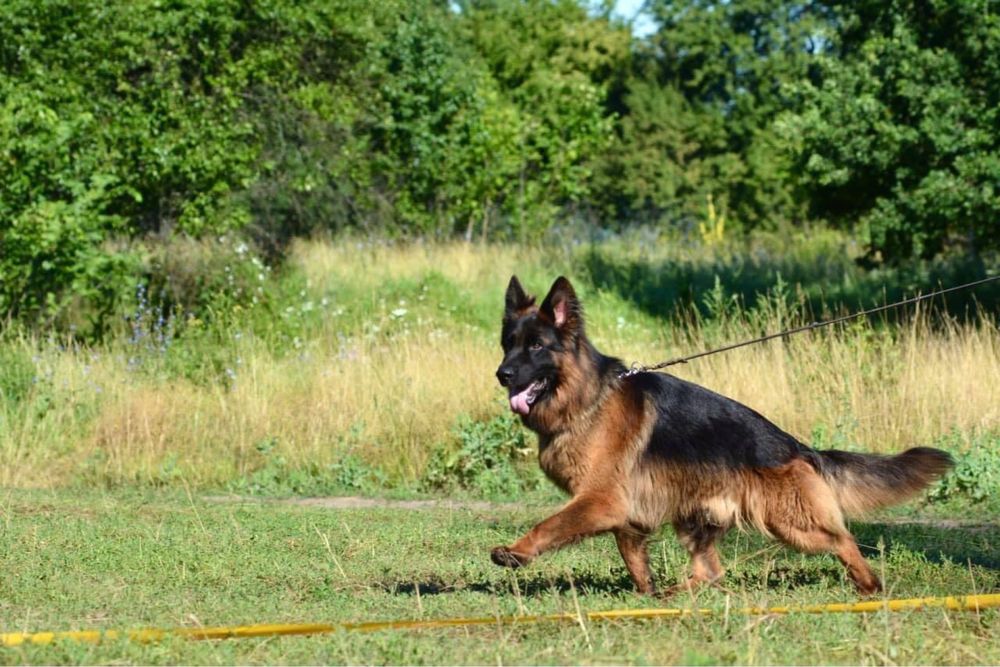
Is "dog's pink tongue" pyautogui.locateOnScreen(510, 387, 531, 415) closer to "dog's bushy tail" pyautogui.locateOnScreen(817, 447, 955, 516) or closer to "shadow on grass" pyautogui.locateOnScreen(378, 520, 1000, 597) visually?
"shadow on grass" pyautogui.locateOnScreen(378, 520, 1000, 597)

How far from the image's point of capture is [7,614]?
6.05 meters

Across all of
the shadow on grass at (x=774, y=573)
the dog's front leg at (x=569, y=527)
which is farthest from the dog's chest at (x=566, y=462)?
the shadow on grass at (x=774, y=573)

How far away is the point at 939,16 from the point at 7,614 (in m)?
15.9

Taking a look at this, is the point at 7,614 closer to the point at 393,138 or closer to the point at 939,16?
the point at 939,16

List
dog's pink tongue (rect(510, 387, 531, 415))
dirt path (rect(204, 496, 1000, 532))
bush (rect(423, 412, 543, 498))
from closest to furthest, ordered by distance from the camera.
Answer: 1. dog's pink tongue (rect(510, 387, 531, 415))
2. dirt path (rect(204, 496, 1000, 532))
3. bush (rect(423, 412, 543, 498))

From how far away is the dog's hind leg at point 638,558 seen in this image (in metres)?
6.71

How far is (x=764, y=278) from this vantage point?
21.8 metres

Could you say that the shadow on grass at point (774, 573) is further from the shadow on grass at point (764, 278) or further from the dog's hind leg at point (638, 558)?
the shadow on grass at point (764, 278)

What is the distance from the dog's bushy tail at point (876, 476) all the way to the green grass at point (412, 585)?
0.30 m

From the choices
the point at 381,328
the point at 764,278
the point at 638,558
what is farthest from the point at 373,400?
the point at 764,278

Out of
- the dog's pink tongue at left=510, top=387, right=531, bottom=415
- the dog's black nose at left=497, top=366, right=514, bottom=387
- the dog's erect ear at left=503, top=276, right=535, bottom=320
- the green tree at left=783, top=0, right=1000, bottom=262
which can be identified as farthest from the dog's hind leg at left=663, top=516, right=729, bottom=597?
the green tree at left=783, top=0, right=1000, bottom=262

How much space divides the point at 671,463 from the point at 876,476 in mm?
1171

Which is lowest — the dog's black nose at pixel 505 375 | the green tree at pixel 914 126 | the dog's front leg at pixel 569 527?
the dog's front leg at pixel 569 527

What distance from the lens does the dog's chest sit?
658 cm
